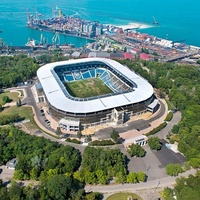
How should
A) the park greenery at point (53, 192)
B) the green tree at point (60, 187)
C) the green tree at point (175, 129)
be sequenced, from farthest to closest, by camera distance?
the green tree at point (175, 129), the green tree at point (60, 187), the park greenery at point (53, 192)

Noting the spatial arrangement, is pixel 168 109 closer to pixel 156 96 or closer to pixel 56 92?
pixel 156 96

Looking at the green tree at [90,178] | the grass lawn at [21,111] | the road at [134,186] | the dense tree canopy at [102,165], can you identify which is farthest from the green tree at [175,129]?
the grass lawn at [21,111]

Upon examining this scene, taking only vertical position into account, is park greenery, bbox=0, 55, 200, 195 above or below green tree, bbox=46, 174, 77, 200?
below

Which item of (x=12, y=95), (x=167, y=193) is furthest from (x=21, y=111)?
(x=167, y=193)

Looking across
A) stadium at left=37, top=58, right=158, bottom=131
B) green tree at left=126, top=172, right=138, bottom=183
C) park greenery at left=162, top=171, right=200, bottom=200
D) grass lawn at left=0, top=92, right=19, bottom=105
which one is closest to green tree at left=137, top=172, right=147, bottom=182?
green tree at left=126, top=172, right=138, bottom=183

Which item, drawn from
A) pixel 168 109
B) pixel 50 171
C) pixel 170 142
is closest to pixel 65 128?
pixel 50 171

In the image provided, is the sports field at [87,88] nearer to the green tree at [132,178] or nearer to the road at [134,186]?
the green tree at [132,178]

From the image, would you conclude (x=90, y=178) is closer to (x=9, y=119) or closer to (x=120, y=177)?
(x=120, y=177)

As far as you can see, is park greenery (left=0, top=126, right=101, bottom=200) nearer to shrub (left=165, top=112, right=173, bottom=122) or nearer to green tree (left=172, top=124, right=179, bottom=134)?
green tree (left=172, top=124, right=179, bottom=134)
